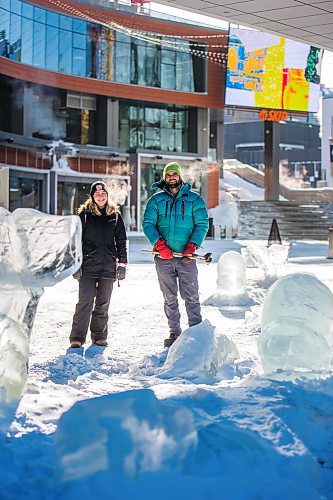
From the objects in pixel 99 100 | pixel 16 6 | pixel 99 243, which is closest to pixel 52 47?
pixel 16 6

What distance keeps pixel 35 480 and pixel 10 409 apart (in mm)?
818

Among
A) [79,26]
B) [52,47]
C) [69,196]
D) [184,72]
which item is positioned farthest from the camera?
[184,72]

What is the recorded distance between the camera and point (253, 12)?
27.1 ft

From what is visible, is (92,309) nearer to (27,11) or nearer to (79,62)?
(27,11)

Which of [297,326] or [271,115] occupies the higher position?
[271,115]

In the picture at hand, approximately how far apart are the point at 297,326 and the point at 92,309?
3047 millimetres

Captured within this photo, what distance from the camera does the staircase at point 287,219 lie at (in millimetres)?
37438

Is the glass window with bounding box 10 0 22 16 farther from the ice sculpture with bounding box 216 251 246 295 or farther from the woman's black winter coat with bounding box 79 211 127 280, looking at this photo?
the woman's black winter coat with bounding box 79 211 127 280

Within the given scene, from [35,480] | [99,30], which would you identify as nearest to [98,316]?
[35,480]

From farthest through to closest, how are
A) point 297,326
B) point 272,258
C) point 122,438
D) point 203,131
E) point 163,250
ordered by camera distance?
point 203,131, point 272,258, point 163,250, point 297,326, point 122,438

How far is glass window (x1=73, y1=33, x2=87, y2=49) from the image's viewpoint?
38.5 m

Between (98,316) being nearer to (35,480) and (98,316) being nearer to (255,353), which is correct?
(255,353)

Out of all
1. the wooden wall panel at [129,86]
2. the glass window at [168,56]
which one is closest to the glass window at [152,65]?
the glass window at [168,56]

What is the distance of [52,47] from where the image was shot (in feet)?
123
